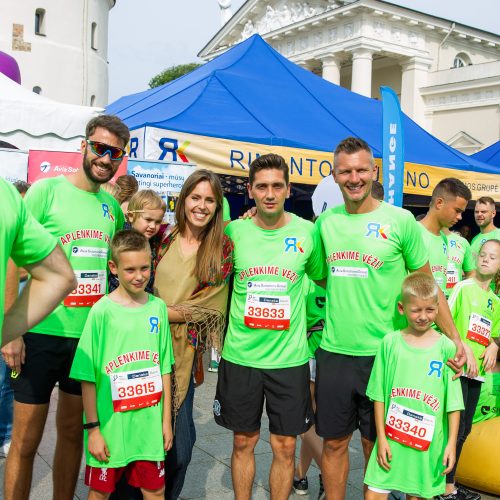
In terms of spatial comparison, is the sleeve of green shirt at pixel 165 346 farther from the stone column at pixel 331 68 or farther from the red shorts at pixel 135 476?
the stone column at pixel 331 68

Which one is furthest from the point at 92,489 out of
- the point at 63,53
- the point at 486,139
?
the point at 63,53

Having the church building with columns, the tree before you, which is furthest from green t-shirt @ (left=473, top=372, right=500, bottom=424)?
the tree

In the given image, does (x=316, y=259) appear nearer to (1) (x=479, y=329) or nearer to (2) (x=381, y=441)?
(2) (x=381, y=441)

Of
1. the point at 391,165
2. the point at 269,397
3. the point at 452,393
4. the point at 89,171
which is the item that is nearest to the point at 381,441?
the point at 452,393

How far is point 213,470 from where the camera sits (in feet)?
12.9

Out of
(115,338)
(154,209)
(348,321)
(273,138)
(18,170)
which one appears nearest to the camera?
(115,338)

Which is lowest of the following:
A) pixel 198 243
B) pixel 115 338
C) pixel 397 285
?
pixel 115 338

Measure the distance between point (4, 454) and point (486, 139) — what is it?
25.3 meters

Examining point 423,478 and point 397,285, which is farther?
point 397,285

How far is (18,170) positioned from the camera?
6074 mm

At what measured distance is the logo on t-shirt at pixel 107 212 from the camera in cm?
304

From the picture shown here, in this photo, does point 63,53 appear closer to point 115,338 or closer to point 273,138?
point 273,138

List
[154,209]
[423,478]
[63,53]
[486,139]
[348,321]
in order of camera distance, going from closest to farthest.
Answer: [423,478] → [348,321] → [154,209] → [486,139] → [63,53]

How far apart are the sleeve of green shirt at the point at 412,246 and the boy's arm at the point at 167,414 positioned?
1327 mm
